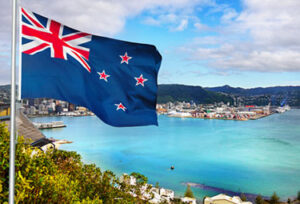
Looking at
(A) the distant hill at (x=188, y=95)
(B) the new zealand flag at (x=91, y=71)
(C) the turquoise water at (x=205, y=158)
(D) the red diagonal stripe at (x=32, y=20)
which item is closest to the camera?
(D) the red diagonal stripe at (x=32, y=20)

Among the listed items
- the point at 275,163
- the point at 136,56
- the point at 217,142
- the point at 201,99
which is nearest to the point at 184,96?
the point at 201,99

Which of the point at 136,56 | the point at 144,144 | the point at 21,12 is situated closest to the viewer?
the point at 21,12

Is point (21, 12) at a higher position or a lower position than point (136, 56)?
higher

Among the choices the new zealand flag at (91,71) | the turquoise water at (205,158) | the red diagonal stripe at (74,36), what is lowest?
the turquoise water at (205,158)

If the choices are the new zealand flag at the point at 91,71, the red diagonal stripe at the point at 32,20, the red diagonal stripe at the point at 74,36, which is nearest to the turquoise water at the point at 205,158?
the new zealand flag at the point at 91,71

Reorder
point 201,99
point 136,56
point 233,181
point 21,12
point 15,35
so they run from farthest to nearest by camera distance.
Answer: point 201,99 → point 233,181 → point 136,56 → point 21,12 → point 15,35

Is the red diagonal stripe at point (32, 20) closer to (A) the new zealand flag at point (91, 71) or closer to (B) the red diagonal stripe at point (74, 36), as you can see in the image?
(A) the new zealand flag at point (91, 71)

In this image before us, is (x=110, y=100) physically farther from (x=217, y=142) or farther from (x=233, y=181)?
(x=217, y=142)
